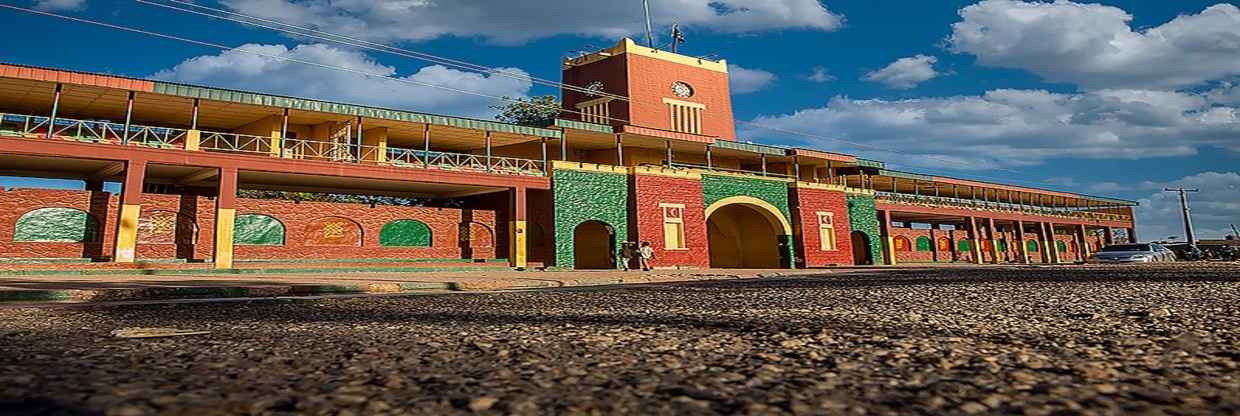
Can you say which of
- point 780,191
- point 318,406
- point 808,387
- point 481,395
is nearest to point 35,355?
point 318,406

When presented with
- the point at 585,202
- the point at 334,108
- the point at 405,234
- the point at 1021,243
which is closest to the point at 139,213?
the point at 334,108

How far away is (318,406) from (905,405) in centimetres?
189

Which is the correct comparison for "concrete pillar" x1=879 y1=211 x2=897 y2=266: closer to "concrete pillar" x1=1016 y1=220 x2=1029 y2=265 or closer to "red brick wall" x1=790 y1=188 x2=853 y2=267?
"red brick wall" x1=790 y1=188 x2=853 y2=267

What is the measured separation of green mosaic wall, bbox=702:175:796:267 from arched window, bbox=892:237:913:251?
39.3 feet

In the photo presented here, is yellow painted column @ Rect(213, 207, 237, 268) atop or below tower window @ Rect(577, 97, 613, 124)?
below

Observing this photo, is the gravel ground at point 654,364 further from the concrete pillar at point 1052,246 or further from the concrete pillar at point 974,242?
the concrete pillar at point 1052,246

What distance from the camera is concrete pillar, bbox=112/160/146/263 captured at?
15.9m

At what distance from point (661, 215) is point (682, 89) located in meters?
9.59

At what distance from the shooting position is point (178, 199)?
18203 millimetres

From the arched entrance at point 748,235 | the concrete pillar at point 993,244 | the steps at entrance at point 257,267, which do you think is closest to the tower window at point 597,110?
the arched entrance at point 748,235

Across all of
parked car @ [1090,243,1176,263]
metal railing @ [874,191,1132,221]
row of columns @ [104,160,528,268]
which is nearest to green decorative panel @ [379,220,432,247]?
row of columns @ [104,160,528,268]

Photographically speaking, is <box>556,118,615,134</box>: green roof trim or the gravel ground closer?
the gravel ground

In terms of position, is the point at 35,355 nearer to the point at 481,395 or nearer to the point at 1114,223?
the point at 481,395

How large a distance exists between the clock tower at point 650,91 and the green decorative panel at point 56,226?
1861 cm
